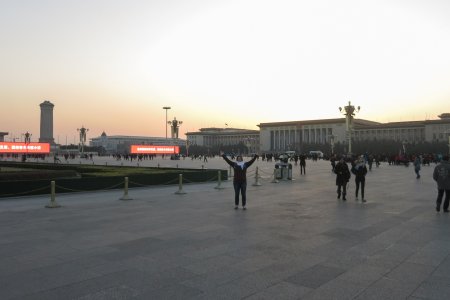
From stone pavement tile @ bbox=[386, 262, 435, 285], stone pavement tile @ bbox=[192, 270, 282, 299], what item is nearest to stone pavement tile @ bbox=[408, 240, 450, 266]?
stone pavement tile @ bbox=[386, 262, 435, 285]

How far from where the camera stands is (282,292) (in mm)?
4727

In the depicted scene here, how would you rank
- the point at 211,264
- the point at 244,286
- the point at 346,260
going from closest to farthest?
1. the point at 244,286
2. the point at 211,264
3. the point at 346,260

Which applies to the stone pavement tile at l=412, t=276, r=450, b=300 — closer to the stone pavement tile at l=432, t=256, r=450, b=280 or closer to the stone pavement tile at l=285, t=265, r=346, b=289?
the stone pavement tile at l=432, t=256, r=450, b=280

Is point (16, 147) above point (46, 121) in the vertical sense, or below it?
below

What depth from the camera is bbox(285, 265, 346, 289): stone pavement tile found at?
16.6ft

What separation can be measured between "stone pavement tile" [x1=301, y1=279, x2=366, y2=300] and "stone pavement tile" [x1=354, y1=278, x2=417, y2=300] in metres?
0.10

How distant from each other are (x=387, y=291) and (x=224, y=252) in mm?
2689

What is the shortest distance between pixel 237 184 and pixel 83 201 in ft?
18.1

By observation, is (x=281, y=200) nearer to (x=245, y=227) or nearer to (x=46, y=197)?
(x=245, y=227)

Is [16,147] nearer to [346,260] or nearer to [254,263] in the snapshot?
[254,263]

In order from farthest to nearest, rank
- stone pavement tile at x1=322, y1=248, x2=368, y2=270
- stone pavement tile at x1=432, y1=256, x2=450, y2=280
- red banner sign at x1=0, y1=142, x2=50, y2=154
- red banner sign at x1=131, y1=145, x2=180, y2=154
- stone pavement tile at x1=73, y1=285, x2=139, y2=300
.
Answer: red banner sign at x1=131, y1=145, x2=180, y2=154 → red banner sign at x1=0, y1=142, x2=50, y2=154 → stone pavement tile at x1=322, y1=248, x2=368, y2=270 → stone pavement tile at x1=432, y1=256, x2=450, y2=280 → stone pavement tile at x1=73, y1=285, x2=139, y2=300

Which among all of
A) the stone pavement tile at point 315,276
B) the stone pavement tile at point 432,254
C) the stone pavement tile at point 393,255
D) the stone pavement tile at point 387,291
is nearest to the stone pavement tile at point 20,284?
the stone pavement tile at point 315,276

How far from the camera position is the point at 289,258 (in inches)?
245

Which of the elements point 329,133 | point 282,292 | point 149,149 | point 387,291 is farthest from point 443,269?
point 329,133
